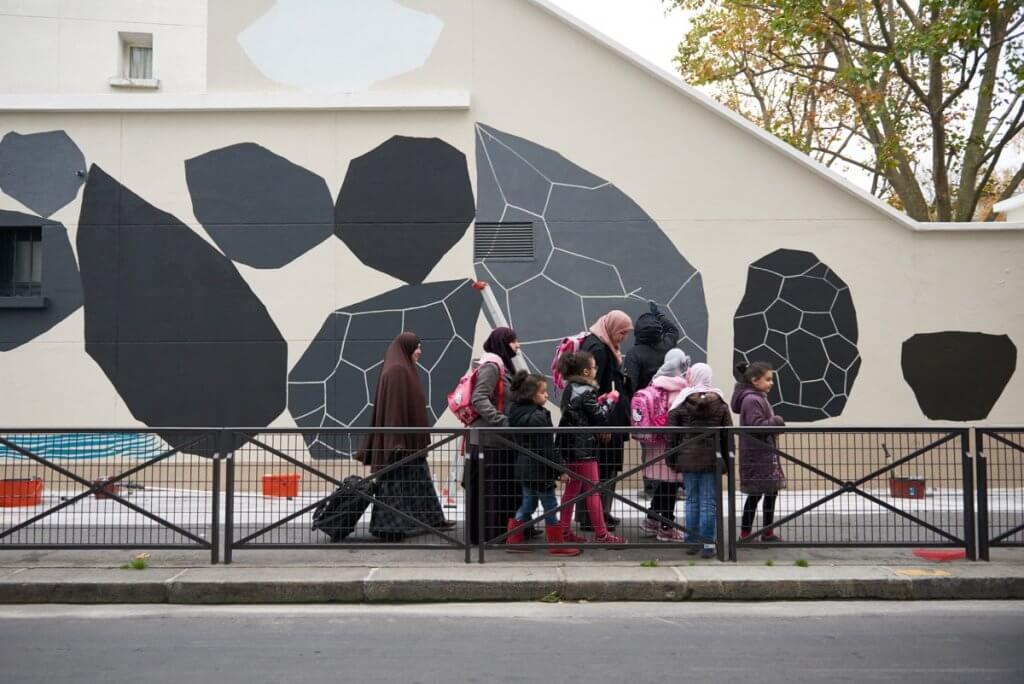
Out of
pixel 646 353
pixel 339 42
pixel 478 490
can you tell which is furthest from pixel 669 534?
pixel 339 42

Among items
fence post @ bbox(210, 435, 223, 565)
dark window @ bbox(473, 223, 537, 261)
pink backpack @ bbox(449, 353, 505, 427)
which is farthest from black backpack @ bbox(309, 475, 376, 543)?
dark window @ bbox(473, 223, 537, 261)

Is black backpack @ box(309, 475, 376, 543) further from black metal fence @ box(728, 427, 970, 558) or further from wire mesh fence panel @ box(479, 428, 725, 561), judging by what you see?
black metal fence @ box(728, 427, 970, 558)

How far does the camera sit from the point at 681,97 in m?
11.5

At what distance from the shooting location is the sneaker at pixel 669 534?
7.81 meters

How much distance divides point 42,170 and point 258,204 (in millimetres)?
2830

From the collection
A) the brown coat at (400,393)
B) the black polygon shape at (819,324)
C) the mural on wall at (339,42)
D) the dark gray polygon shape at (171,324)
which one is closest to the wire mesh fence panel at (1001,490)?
the black polygon shape at (819,324)

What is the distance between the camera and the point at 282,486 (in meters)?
7.48

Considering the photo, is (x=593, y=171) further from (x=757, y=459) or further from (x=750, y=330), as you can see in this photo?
(x=757, y=459)

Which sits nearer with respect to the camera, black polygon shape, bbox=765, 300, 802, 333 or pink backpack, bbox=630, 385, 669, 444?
pink backpack, bbox=630, 385, 669, 444

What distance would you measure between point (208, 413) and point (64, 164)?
371cm

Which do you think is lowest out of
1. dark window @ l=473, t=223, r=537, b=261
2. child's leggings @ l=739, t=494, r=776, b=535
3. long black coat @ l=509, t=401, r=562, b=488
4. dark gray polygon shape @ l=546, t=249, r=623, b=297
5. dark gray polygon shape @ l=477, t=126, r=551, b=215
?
child's leggings @ l=739, t=494, r=776, b=535

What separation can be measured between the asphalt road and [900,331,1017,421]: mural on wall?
5071mm

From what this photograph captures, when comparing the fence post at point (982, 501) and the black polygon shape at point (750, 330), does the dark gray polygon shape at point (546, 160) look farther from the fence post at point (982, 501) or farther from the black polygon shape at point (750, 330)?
the fence post at point (982, 501)

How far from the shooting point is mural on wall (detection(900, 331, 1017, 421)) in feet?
36.6
